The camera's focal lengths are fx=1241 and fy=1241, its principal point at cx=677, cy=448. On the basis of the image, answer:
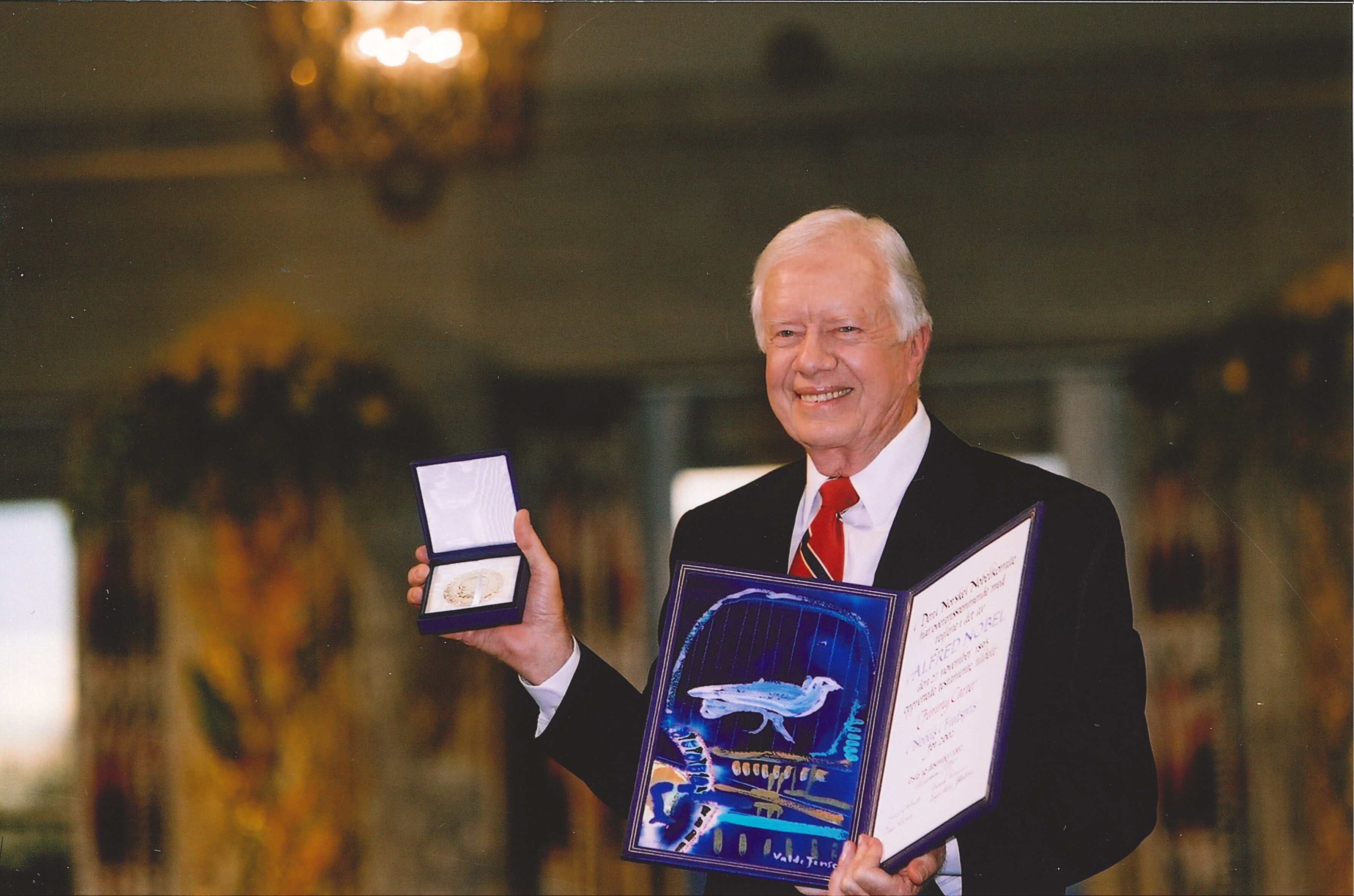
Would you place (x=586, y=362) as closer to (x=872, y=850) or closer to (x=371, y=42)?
(x=371, y=42)

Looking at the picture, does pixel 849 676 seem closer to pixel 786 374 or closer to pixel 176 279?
pixel 786 374

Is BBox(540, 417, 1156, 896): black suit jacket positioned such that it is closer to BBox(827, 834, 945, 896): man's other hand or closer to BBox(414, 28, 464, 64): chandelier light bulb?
BBox(827, 834, 945, 896): man's other hand

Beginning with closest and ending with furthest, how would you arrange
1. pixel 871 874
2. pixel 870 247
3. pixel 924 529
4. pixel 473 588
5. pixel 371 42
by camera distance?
pixel 871 874
pixel 473 588
pixel 924 529
pixel 870 247
pixel 371 42

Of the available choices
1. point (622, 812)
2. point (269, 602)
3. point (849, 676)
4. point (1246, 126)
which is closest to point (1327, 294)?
point (1246, 126)

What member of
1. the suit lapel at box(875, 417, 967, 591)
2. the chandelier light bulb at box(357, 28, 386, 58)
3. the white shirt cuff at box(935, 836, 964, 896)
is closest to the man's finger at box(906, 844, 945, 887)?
the white shirt cuff at box(935, 836, 964, 896)

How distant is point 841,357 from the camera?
240 centimetres

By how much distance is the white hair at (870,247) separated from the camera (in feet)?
8.29

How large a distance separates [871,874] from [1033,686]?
568 mm

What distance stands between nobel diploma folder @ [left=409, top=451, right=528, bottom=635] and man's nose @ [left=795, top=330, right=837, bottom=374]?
0.61 metres

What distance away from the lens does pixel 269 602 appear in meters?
2.92

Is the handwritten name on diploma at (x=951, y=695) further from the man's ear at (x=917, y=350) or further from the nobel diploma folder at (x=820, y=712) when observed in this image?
the man's ear at (x=917, y=350)

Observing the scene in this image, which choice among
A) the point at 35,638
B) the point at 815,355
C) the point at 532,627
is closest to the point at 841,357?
the point at 815,355

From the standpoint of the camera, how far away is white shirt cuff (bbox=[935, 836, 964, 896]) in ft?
7.33

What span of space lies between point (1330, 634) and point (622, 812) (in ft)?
5.34
